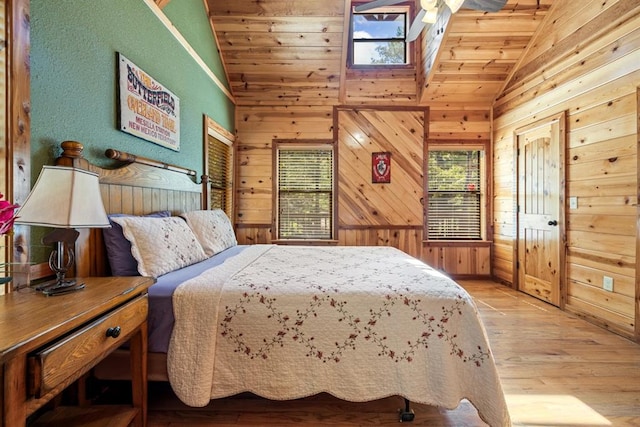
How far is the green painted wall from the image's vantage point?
1.41m

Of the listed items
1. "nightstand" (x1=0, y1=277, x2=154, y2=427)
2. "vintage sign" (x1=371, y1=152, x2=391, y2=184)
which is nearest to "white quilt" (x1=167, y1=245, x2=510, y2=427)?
"nightstand" (x1=0, y1=277, x2=154, y2=427)

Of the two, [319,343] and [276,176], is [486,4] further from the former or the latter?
[276,176]

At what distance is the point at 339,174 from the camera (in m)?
4.39

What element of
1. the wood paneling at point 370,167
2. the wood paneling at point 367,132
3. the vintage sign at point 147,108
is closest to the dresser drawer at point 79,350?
the vintage sign at point 147,108

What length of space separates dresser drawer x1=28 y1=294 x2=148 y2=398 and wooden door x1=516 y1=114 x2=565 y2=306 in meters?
3.86

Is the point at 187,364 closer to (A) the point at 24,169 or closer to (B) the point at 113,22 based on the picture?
(A) the point at 24,169

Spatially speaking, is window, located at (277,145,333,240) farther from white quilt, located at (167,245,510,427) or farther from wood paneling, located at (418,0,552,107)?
white quilt, located at (167,245,510,427)

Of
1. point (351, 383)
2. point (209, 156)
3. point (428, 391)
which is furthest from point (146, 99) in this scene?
point (428, 391)

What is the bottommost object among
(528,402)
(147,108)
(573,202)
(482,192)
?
(528,402)

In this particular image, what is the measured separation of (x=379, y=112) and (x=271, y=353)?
3.80 metres

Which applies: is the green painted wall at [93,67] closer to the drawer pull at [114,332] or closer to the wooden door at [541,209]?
the drawer pull at [114,332]

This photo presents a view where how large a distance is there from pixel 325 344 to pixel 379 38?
14.5ft

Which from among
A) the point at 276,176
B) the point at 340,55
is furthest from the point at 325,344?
the point at 340,55

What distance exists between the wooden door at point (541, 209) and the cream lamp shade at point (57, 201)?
3.97m
